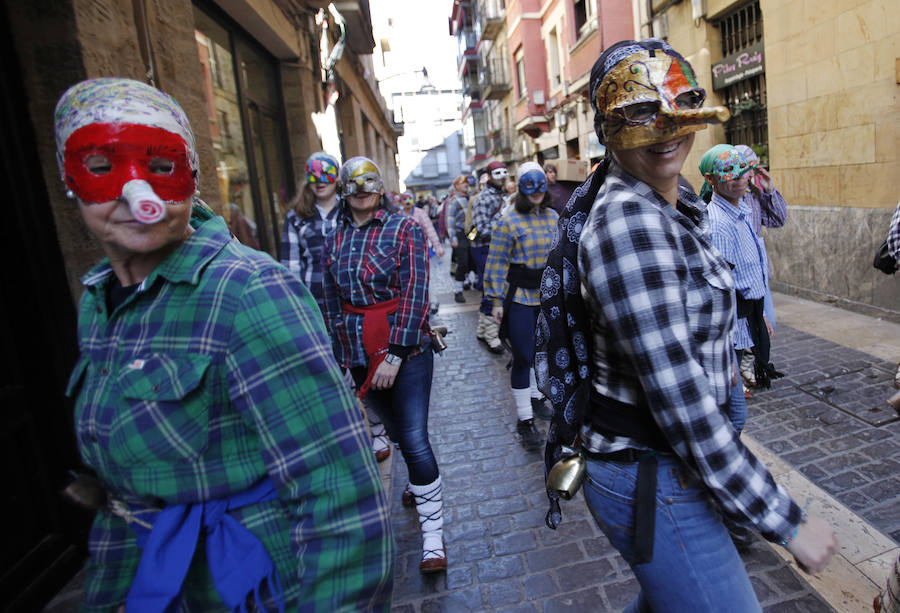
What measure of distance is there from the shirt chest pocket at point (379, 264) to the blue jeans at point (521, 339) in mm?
1607

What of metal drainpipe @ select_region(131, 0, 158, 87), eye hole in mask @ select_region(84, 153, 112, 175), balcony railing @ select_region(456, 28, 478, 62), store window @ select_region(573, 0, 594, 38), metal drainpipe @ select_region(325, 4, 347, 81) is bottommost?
eye hole in mask @ select_region(84, 153, 112, 175)

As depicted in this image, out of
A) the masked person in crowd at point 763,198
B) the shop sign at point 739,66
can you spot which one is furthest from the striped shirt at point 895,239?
the shop sign at point 739,66

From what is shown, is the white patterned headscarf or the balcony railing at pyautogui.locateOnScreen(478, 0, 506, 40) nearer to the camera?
the white patterned headscarf

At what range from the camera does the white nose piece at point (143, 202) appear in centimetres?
110

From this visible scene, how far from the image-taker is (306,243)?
4070 millimetres

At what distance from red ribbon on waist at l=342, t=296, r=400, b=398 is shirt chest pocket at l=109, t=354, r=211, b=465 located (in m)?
1.83

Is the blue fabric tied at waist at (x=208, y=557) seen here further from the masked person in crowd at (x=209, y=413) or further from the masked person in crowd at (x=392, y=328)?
the masked person in crowd at (x=392, y=328)

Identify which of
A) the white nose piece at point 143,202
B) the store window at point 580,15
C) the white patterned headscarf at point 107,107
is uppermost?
the store window at point 580,15

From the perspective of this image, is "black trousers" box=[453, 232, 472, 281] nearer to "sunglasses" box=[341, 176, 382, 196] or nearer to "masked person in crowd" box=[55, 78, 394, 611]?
"sunglasses" box=[341, 176, 382, 196]

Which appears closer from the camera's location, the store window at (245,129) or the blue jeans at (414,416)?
the blue jeans at (414,416)

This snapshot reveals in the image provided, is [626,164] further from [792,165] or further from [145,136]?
[792,165]

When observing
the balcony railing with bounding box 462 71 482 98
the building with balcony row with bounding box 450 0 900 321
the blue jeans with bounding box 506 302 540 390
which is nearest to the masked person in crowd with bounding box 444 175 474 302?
the building with balcony row with bounding box 450 0 900 321

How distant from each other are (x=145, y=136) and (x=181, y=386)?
50cm

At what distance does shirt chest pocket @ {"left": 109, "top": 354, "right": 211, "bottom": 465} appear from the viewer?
108 cm
